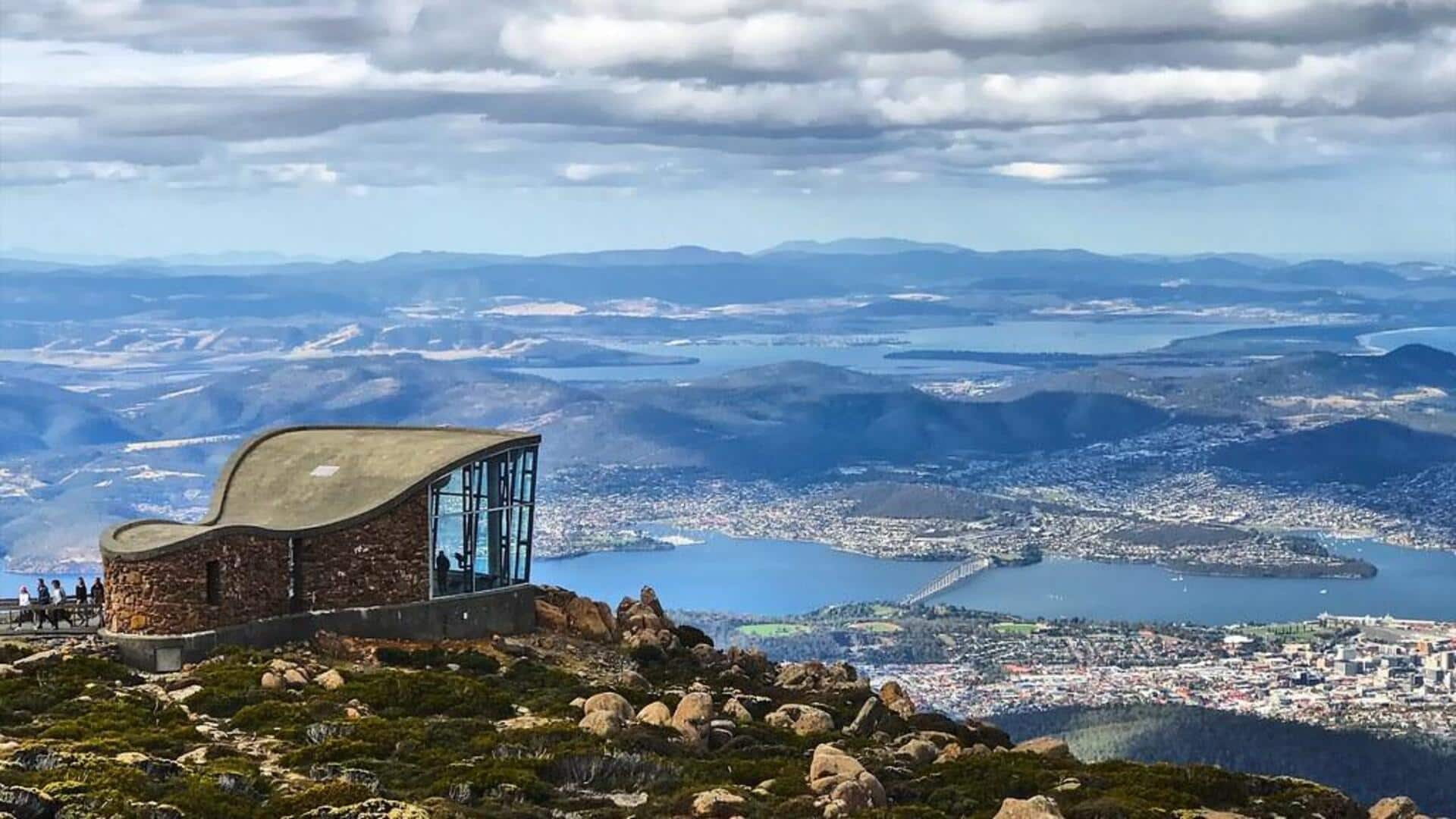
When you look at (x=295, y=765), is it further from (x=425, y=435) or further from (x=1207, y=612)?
(x=1207, y=612)

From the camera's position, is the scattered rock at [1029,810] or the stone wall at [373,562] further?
the stone wall at [373,562]

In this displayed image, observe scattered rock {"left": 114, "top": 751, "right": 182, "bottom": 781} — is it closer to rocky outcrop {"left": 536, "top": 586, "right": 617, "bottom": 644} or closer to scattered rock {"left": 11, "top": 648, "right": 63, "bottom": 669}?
scattered rock {"left": 11, "top": 648, "right": 63, "bottom": 669}

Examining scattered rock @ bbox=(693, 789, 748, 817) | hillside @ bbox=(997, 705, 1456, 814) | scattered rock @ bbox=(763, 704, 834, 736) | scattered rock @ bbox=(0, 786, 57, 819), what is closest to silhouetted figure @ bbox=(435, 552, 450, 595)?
scattered rock @ bbox=(763, 704, 834, 736)

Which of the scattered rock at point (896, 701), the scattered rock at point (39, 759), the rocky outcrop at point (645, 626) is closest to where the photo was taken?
the scattered rock at point (39, 759)

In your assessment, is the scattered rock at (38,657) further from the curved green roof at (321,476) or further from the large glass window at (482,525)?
the large glass window at (482,525)

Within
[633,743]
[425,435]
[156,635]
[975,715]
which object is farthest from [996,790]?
[975,715]

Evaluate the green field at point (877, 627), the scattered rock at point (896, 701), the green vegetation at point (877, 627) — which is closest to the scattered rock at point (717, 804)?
the scattered rock at point (896, 701)
